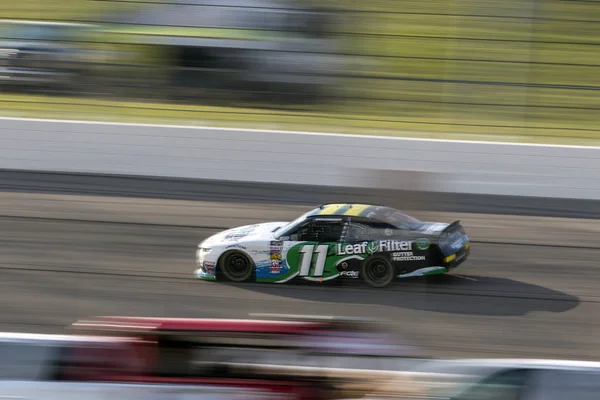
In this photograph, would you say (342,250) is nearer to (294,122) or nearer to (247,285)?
(247,285)

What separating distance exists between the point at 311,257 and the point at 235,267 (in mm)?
753

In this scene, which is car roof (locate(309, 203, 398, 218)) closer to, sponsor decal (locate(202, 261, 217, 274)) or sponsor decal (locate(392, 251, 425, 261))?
Answer: sponsor decal (locate(392, 251, 425, 261))

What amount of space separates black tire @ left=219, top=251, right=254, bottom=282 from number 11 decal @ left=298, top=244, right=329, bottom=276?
0.50 meters

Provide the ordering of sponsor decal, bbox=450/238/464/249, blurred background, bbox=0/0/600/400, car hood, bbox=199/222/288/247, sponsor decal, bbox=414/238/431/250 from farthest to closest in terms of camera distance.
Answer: car hood, bbox=199/222/288/247 < sponsor decal, bbox=450/238/464/249 < sponsor decal, bbox=414/238/431/250 < blurred background, bbox=0/0/600/400

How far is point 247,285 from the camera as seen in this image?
29.3 ft

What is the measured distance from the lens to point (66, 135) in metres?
13.2

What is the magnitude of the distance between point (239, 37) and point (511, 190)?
5.33 metres

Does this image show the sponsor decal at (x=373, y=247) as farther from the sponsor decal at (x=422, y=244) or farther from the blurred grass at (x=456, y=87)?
the blurred grass at (x=456, y=87)

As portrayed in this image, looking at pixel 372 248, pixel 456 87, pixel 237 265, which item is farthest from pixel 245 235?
pixel 456 87

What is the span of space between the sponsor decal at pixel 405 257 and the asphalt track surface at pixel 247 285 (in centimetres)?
24

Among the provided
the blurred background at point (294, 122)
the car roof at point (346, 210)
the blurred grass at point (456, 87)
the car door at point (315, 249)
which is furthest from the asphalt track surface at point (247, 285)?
the blurred grass at point (456, 87)

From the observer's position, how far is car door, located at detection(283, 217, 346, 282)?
29.2ft

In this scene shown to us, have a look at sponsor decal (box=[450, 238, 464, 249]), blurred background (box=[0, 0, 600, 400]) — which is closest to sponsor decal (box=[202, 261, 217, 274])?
blurred background (box=[0, 0, 600, 400])

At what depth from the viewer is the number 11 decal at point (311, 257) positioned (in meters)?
8.91
